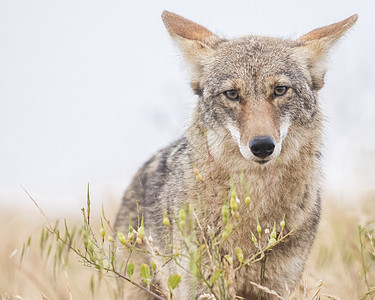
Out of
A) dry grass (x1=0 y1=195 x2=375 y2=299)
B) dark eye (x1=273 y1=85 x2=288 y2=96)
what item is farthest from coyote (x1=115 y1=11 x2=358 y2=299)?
dry grass (x1=0 y1=195 x2=375 y2=299)

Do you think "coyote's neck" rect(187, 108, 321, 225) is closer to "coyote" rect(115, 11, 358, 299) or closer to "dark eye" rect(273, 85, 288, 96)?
"coyote" rect(115, 11, 358, 299)

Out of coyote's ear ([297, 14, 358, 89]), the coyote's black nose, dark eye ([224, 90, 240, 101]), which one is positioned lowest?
the coyote's black nose

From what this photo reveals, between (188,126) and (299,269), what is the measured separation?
1.55 m

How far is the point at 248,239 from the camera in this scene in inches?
155

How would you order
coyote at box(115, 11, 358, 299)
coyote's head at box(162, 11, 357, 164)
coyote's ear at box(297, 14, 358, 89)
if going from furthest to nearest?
1. coyote's ear at box(297, 14, 358, 89)
2. coyote at box(115, 11, 358, 299)
3. coyote's head at box(162, 11, 357, 164)

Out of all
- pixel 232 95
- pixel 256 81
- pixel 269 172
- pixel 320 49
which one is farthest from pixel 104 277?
pixel 320 49

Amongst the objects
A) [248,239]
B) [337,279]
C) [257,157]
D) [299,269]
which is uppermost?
[257,157]

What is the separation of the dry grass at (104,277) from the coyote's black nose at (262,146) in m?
0.82

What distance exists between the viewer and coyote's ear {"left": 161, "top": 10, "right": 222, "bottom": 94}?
14.7 ft

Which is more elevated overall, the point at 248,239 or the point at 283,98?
the point at 283,98

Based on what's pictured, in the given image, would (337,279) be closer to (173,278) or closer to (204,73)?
(204,73)

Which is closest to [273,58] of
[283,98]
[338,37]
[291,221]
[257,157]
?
[283,98]

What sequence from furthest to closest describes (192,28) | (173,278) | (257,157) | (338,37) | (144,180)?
(144,180) < (192,28) < (338,37) < (257,157) < (173,278)

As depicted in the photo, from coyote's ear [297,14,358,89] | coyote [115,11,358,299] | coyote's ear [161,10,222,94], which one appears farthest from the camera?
coyote's ear [161,10,222,94]
